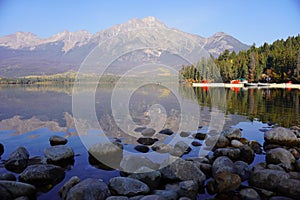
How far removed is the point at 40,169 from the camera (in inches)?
323

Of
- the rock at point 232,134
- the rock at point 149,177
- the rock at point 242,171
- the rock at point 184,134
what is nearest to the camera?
the rock at point 149,177

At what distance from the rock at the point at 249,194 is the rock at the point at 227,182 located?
368 mm

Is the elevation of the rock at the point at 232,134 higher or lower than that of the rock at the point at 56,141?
higher

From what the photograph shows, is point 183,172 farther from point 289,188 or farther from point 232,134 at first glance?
point 232,134

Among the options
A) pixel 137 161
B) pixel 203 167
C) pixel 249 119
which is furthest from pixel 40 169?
pixel 249 119

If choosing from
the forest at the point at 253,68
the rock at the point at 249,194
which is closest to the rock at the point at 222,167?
the rock at the point at 249,194

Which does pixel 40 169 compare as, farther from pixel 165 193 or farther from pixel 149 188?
pixel 165 193

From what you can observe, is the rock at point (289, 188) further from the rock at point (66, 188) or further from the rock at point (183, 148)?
the rock at point (66, 188)

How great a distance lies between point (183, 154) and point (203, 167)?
2180 mm

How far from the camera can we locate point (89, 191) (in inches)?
255

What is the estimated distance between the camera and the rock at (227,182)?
731 cm

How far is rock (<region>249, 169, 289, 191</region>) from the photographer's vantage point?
23.5 feet

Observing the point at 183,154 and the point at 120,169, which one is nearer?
the point at 120,169

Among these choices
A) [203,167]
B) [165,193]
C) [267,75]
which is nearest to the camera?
[165,193]
